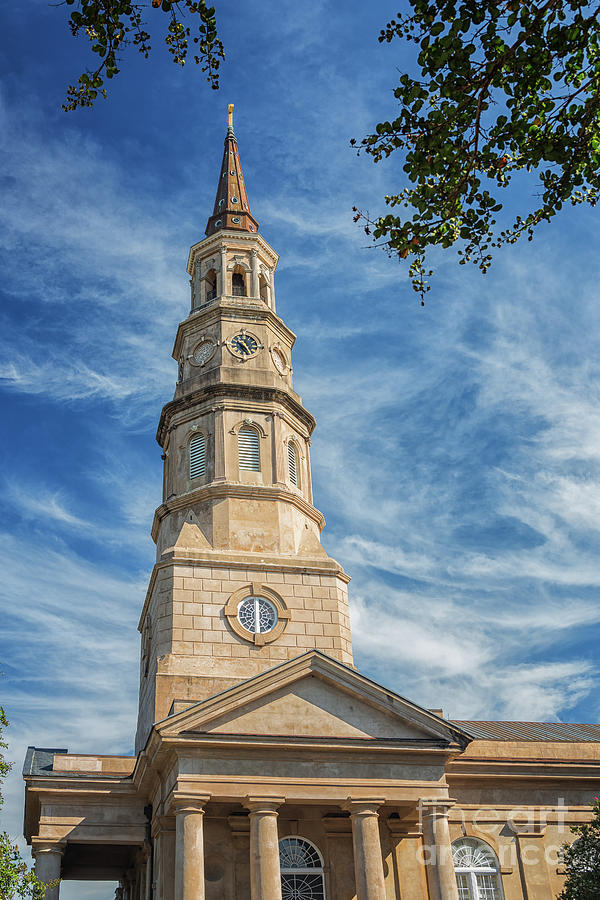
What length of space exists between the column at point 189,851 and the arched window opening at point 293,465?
14.2m

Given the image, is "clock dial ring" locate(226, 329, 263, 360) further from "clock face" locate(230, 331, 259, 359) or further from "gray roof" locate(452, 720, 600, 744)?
"gray roof" locate(452, 720, 600, 744)

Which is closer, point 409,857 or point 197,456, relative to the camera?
point 409,857

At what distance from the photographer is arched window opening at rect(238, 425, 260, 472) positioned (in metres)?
31.9

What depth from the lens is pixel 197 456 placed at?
107 feet

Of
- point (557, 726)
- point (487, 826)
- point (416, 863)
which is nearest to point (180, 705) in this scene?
point (416, 863)

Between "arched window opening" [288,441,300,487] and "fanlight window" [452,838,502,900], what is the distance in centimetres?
1392

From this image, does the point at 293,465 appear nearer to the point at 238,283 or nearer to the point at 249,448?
the point at 249,448

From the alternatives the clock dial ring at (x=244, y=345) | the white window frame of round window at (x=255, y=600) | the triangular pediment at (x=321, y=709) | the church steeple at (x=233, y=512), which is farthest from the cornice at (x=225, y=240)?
the triangular pediment at (x=321, y=709)

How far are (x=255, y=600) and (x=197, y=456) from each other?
21.3 feet

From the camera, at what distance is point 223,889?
22.9m

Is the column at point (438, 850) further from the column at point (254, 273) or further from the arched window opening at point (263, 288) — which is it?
the arched window opening at point (263, 288)

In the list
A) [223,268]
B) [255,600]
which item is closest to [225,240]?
[223,268]

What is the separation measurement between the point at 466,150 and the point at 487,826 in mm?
21197

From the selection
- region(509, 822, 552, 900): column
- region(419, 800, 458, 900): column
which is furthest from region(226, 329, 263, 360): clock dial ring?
region(509, 822, 552, 900): column
